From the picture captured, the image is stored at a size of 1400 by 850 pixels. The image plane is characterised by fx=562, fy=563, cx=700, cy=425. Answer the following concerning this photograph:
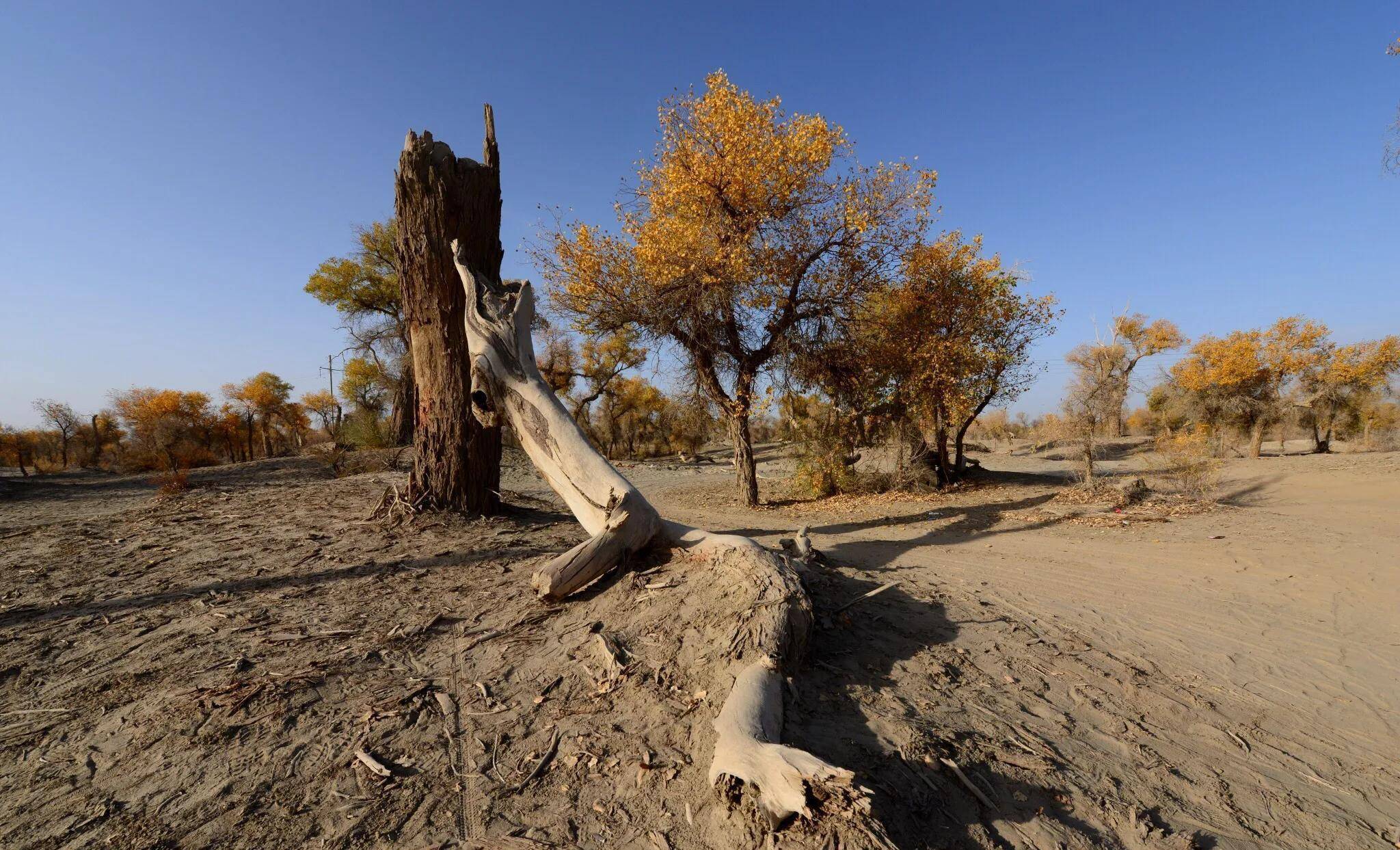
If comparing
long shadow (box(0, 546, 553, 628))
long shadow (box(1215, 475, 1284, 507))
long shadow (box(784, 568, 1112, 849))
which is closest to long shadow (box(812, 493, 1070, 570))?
long shadow (box(784, 568, 1112, 849))

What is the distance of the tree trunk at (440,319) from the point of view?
20.4 feet

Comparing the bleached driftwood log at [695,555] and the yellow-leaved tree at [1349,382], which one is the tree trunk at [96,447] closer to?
the bleached driftwood log at [695,555]

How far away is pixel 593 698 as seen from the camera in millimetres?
3006

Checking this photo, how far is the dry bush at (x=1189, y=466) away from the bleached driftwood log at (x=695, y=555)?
11.5 m

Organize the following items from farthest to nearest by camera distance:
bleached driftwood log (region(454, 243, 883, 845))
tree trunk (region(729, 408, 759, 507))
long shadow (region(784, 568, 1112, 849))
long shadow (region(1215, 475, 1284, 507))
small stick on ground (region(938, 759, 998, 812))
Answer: tree trunk (region(729, 408, 759, 507)), long shadow (region(1215, 475, 1284, 507)), small stick on ground (region(938, 759, 998, 812)), long shadow (region(784, 568, 1112, 849)), bleached driftwood log (region(454, 243, 883, 845))

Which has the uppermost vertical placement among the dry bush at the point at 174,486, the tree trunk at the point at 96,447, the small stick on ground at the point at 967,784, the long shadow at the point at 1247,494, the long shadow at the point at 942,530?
the tree trunk at the point at 96,447

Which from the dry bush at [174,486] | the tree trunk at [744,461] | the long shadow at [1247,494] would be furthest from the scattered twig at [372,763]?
the long shadow at [1247,494]

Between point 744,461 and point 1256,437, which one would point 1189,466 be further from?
point 1256,437

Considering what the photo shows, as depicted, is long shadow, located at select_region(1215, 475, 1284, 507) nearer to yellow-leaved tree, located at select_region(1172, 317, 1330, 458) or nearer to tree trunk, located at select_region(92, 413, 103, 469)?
yellow-leaved tree, located at select_region(1172, 317, 1330, 458)

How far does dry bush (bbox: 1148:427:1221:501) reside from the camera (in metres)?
11.3

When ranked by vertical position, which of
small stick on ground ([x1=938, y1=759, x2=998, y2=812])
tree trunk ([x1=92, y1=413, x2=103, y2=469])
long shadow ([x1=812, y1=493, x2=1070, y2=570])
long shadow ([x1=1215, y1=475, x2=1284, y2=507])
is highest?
tree trunk ([x1=92, y1=413, x2=103, y2=469])

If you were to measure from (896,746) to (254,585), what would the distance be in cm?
480

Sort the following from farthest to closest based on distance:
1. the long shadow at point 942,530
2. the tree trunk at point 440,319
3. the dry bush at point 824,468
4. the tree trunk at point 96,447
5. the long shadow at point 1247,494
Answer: the tree trunk at point 96,447 < the dry bush at point 824,468 < the long shadow at point 1247,494 < the long shadow at point 942,530 < the tree trunk at point 440,319

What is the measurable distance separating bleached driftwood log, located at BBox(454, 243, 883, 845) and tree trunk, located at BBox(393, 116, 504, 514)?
43 centimetres
